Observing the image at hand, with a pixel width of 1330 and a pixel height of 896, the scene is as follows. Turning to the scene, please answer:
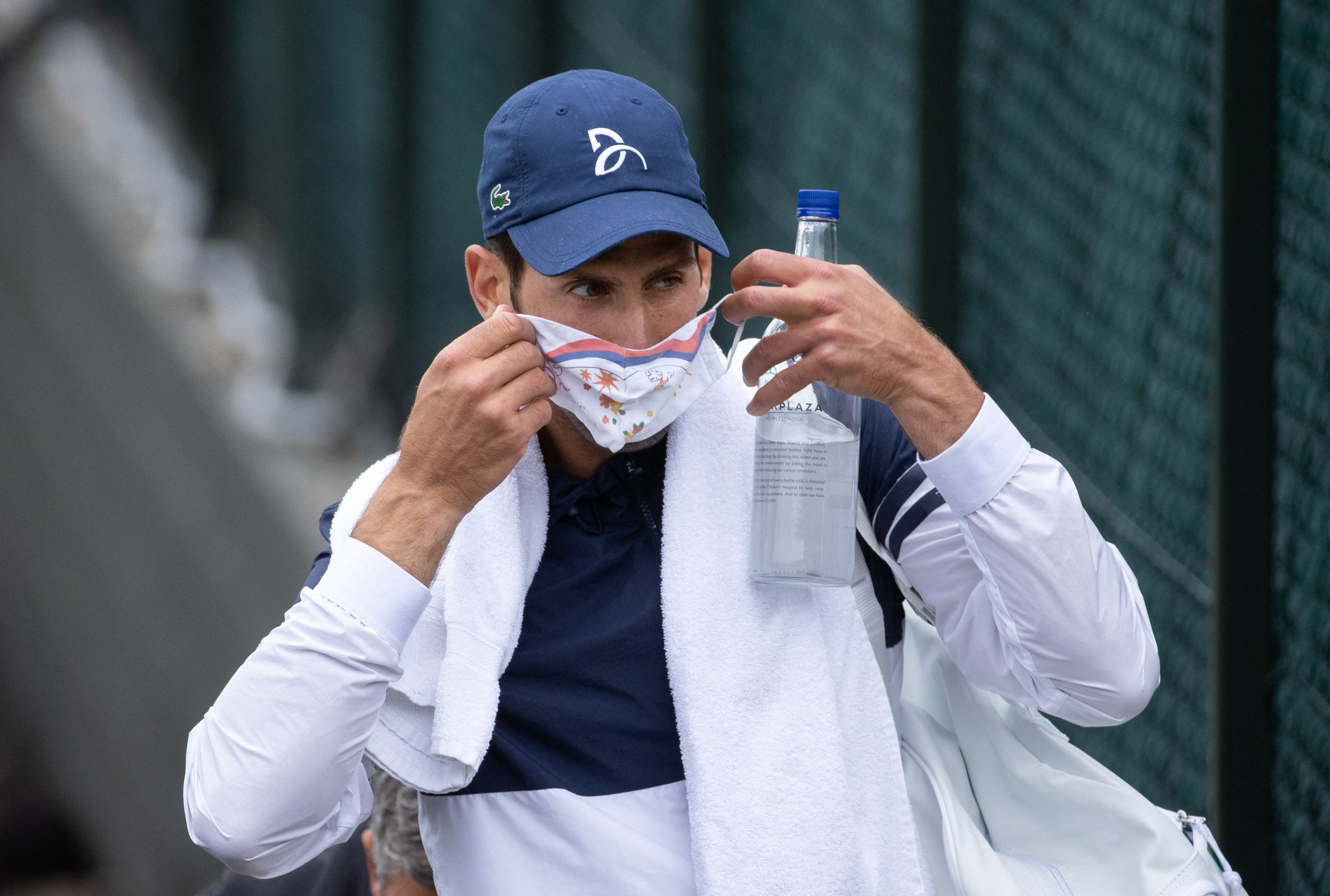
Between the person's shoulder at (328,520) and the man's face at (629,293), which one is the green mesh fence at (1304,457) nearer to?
the man's face at (629,293)

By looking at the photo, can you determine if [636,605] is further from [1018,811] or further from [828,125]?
[828,125]

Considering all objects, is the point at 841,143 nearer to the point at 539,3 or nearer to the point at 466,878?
the point at 539,3

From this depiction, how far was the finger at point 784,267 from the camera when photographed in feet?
6.04

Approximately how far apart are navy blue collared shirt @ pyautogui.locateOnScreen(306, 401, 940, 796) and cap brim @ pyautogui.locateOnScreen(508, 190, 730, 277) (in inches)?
13.0

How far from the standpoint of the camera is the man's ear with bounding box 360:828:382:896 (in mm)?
2422

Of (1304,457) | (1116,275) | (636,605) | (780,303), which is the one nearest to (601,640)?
(636,605)

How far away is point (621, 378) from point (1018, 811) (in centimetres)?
83

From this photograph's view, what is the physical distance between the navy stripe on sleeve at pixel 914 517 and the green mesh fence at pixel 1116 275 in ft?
3.52

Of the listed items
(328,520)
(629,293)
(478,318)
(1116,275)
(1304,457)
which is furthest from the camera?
(478,318)

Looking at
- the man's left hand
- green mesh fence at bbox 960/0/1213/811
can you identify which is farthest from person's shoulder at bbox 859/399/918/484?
green mesh fence at bbox 960/0/1213/811

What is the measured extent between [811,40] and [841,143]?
0.32 meters

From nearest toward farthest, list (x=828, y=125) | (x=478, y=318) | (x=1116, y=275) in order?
1. (x=1116, y=275)
2. (x=828, y=125)
3. (x=478, y=318)

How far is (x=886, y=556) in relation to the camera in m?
2.01

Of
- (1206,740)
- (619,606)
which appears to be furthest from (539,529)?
(1206,740)
